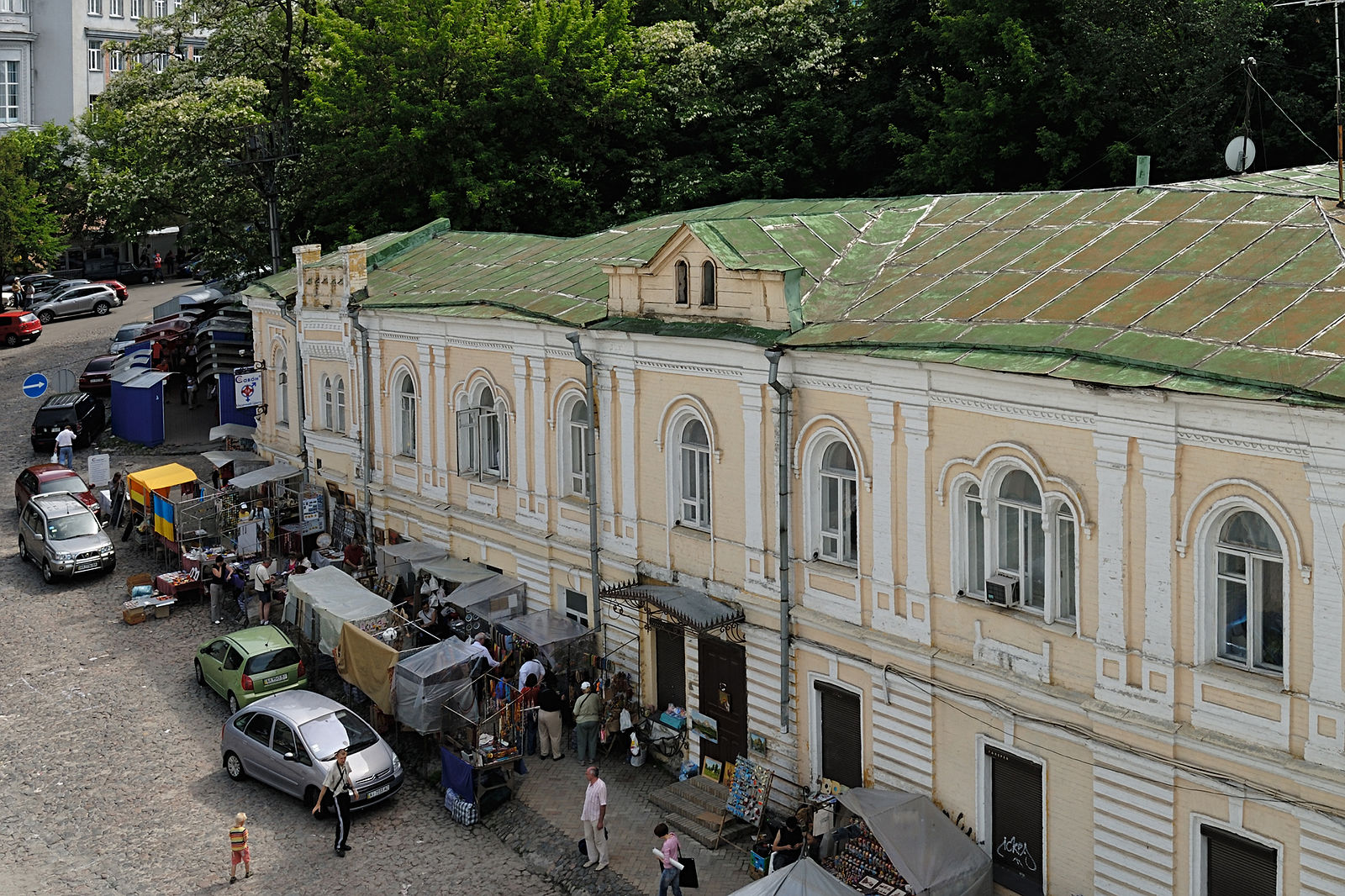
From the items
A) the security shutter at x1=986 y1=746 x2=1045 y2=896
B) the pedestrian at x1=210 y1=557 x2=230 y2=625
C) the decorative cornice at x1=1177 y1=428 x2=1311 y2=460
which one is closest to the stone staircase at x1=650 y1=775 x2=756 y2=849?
the security shutter at x1=986 y1=746 x2=1045 y2=896

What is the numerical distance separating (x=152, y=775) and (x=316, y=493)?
11.0m

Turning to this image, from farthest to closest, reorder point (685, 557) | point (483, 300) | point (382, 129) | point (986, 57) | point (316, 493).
→ 1. point (382, 129)
2. point (986, 57)
3. point (316, 493)
4. point (483, 300)
5. point (685, 557)

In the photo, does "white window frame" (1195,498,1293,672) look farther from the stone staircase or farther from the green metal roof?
the stone staircase

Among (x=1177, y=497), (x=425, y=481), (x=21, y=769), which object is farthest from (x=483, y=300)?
(x=1177, y=497)

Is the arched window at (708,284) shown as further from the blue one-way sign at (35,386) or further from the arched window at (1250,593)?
the blue one-way sign at (35,386)

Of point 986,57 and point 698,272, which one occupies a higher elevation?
point 986,57

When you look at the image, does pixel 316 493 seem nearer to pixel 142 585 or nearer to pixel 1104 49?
pixel 142 585

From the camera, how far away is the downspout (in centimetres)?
Answer: 3353

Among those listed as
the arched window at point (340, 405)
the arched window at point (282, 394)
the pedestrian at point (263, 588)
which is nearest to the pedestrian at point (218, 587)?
the pedestrian at point (263, 588)

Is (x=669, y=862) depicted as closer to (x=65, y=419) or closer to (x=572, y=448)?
(x=572, y=448)

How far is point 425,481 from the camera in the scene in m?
29.0

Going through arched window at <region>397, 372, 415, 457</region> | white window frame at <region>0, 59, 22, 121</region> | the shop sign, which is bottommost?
the shop sign

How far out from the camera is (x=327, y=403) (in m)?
32.9

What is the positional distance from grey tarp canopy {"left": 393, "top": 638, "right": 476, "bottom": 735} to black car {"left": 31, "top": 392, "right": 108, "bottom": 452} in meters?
24.1
